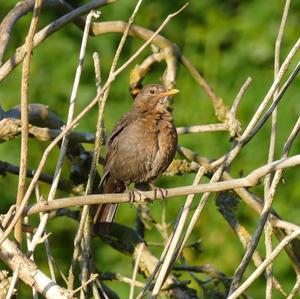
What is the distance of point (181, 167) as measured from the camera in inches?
218

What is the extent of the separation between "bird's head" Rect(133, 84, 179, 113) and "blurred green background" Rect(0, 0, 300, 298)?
212 cm

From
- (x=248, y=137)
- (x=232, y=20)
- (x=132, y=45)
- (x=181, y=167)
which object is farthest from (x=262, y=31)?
(x=248, y=137)

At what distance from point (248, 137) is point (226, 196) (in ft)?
4.07

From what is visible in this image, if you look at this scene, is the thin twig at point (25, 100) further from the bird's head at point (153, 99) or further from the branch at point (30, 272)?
the bird's head at point (153, 99)

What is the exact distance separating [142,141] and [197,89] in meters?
3.22

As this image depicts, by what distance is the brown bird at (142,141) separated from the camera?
5.71 metres

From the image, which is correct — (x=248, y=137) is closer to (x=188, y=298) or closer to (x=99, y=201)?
(x=99, y=201)

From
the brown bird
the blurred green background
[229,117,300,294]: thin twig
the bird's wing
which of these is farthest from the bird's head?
the blurred green background

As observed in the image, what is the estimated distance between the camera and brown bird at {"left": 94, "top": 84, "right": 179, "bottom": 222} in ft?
18.7

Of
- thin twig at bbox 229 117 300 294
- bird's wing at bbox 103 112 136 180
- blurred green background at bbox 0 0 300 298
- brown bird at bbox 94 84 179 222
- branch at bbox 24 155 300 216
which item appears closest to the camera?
branch at bbox 24 155 300 216

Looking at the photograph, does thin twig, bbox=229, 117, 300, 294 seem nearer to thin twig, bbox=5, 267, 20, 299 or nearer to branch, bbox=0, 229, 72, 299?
branch, bbox=0, 229, 72, 299

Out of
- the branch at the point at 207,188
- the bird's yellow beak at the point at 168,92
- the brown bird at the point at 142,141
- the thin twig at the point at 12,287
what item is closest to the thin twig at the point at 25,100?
the branch at the point at 207,188

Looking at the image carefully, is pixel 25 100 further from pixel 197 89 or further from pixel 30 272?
pixel 197 89

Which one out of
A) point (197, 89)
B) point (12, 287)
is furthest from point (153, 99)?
point (197, 89)
